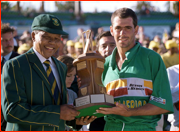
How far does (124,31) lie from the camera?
124 inches

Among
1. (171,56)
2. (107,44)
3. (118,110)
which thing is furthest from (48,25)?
(171,56)

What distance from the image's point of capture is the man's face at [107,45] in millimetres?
4441

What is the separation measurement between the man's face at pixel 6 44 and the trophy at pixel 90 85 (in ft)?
6.73

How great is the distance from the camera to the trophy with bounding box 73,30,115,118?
9.30ft

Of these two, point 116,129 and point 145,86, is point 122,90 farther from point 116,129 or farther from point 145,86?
point 116,129

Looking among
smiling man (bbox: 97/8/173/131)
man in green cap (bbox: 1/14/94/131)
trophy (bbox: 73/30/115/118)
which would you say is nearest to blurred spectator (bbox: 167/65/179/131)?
smiling man (bbox: 97/8/173/131)

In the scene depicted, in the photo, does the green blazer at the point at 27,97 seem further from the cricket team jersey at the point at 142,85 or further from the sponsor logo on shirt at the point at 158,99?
the sponsor logo on shirt at the point at 158,99

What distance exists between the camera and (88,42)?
3.22m

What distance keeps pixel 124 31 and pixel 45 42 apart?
94cm

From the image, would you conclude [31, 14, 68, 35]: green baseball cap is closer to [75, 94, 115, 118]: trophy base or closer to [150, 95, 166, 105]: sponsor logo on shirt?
[75, 94, 115, 118]: trophy base

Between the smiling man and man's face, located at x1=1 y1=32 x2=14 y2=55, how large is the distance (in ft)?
7.38

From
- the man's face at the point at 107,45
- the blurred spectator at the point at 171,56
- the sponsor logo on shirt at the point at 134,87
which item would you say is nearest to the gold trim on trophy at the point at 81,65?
the sponsor logo on shirt at the point at 134,87

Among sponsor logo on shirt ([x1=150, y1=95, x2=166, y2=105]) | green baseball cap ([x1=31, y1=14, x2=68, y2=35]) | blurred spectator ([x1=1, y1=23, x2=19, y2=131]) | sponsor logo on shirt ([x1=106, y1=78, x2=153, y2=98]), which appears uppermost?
green baseball cap ([x1=31, y1=14, x2=68, y2=35])

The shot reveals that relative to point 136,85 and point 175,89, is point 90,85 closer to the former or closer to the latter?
point 136,85
